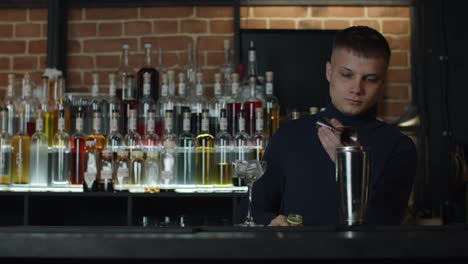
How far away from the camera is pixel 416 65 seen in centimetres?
342

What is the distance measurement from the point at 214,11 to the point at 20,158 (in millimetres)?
1061

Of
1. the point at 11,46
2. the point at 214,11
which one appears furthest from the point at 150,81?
the point at 11,46

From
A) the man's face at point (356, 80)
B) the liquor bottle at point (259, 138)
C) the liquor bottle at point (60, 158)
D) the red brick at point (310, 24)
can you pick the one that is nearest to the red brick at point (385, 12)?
the red brick at point (310, 24)

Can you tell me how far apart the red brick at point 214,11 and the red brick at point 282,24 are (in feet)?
0.61

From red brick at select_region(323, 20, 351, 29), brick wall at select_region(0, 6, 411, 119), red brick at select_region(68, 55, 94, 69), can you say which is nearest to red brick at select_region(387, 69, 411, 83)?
brick wall at select_region(0, 6, 411, 119)

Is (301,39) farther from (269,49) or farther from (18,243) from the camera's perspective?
(18,243)

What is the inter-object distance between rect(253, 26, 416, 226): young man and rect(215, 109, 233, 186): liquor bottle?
1032mm

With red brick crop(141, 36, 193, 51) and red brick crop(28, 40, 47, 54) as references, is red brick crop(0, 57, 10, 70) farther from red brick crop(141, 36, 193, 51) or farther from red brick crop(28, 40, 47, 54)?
red brick crop(141, 36, 193, 51)

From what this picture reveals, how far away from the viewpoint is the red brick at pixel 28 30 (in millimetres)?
3529

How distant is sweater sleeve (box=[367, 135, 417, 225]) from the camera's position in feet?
5.66

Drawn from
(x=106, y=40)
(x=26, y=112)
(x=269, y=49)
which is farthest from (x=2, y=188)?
(x=269, y=49)

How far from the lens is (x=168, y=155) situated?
9.95ft

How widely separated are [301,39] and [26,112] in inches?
47.4

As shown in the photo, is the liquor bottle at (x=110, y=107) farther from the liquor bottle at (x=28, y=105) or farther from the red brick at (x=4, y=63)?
the red brick at (x=4, y=63)
